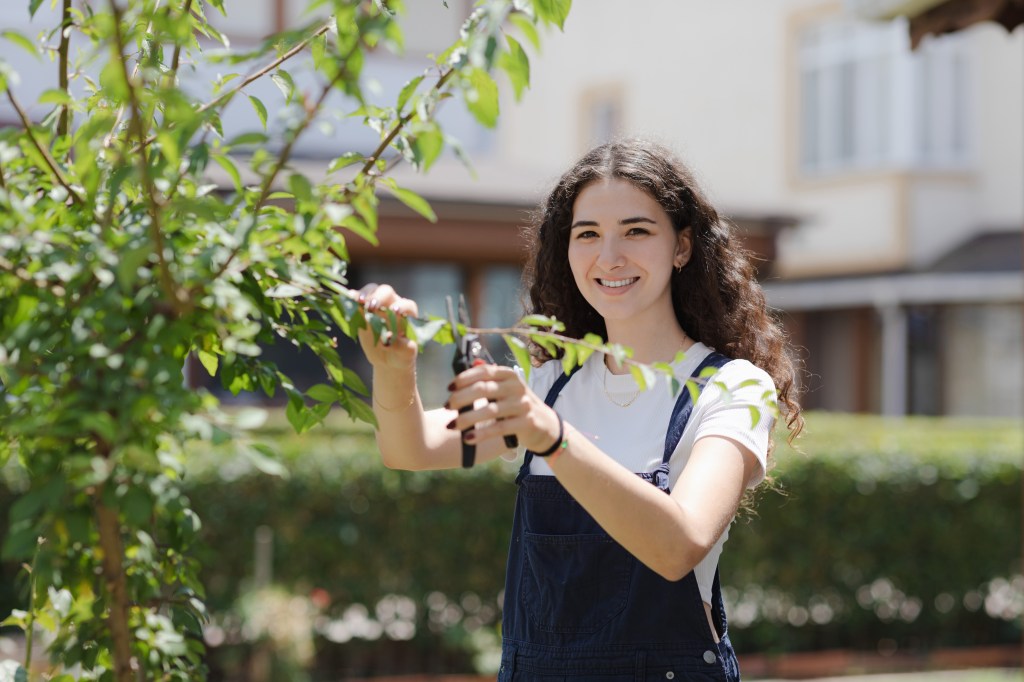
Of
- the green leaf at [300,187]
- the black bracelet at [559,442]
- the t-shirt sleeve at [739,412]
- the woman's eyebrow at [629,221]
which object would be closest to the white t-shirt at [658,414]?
the t-shirt sleeve at [739,412]

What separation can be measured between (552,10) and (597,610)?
3.39 feet

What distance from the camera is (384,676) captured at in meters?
6.39

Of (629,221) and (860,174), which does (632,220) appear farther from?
(860,174)

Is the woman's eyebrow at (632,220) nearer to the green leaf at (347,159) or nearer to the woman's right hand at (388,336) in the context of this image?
the woman's right hand at (388,336)

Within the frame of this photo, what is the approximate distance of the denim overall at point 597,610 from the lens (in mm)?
2066

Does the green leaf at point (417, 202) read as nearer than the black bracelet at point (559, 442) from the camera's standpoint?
Yes

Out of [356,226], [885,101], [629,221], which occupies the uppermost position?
[885,101]

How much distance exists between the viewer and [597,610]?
2.11 m

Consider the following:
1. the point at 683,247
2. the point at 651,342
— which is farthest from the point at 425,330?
the point at 683,247

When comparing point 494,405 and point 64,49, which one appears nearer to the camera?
point 494,405

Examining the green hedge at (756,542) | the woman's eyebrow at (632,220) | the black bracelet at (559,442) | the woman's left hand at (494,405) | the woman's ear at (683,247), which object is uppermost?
the woman's eyebrow at (632,220)

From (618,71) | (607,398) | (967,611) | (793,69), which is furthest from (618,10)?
(607,398)

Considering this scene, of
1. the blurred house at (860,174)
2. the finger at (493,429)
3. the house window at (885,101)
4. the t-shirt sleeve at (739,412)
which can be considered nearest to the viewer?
the finger at (493,429)

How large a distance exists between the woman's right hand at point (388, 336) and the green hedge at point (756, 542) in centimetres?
388
